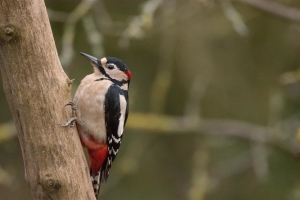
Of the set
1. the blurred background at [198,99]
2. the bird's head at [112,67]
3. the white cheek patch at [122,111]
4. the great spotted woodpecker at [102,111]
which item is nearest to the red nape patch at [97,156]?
the great spotted woodpecker at [102,111]

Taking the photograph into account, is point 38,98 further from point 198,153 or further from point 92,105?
point 198,153

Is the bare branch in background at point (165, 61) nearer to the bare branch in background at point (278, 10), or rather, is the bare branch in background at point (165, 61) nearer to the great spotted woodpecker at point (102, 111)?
the bare branch in background at point (278, 10)

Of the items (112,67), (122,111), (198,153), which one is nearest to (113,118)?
(122,111)

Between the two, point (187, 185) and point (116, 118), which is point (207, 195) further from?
point (116, 118)

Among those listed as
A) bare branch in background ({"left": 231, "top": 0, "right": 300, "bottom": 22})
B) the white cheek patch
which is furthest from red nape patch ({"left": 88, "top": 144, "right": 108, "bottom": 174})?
bare branch in background ({"left": 231, "top": 0, "right": 300, "bottom": 22})

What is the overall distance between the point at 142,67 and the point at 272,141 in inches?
71.8

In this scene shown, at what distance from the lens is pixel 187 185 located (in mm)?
7562

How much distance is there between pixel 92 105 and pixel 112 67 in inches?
18.2

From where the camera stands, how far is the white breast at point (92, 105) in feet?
13.2

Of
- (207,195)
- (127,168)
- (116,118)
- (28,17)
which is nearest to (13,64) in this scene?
(28,17)

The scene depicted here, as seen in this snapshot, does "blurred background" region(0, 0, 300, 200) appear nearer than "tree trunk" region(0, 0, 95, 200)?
No

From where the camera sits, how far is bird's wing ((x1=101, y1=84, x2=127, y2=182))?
13.8 feet

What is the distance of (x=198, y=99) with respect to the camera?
642cm

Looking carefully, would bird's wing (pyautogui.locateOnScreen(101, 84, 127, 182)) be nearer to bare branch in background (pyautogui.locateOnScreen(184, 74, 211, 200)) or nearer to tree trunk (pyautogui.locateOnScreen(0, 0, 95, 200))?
tree trunk (pyautogui.locateOnScreen(0, 0, 95, 200))
